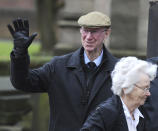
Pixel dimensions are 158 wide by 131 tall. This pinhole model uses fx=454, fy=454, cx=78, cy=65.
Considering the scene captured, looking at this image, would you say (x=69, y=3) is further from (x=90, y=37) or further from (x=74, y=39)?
(x=90, y=37)

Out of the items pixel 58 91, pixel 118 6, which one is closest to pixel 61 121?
pixel 58 91

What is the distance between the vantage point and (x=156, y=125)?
2535 millimetres

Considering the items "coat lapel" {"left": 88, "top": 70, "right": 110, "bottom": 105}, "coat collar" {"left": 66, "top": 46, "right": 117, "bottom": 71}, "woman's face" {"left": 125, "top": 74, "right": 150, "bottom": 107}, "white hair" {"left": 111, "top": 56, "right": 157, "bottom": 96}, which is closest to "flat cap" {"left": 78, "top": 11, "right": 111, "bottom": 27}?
"coat collar" {"left": 66, "top": 46, "right": 117, "bottom": 71}

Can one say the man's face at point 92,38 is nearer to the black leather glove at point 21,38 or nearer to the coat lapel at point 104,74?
the coat lapel at point 104,74

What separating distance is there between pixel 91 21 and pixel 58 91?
21.6 inches

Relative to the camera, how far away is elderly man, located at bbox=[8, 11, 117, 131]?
123 inches

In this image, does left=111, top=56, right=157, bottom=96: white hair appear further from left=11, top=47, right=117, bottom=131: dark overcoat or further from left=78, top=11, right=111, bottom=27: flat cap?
left=78, top=11, right=111, bottom=27: flat cap

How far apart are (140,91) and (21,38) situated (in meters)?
1.03

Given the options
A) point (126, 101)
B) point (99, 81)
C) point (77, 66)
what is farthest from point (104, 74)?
point (126, 101)

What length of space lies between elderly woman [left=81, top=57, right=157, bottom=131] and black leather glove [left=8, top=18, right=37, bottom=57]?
846 millimetres

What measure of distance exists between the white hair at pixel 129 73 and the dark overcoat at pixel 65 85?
2.18 feet

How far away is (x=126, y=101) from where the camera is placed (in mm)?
2443

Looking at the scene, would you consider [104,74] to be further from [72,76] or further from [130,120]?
[130,120]

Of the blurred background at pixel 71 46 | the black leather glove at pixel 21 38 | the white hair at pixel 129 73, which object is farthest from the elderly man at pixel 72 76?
the blurred background at pixel 71 46
